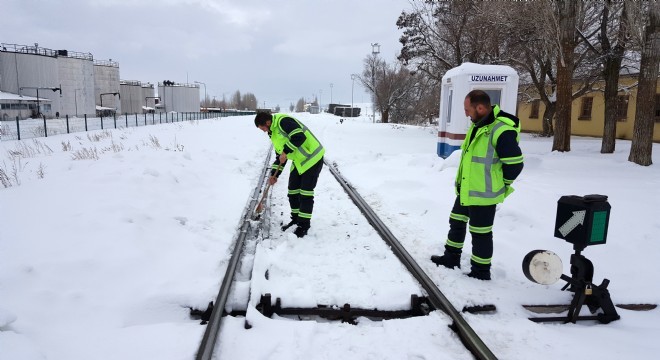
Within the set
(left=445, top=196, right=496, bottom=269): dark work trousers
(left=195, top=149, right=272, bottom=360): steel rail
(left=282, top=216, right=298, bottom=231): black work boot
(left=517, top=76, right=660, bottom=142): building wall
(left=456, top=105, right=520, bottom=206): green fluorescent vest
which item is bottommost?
(left=195, top=149, right=272, bottom=360): steel rail

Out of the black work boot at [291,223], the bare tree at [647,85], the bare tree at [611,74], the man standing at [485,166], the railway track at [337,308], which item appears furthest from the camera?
the bare tree at [611,74]

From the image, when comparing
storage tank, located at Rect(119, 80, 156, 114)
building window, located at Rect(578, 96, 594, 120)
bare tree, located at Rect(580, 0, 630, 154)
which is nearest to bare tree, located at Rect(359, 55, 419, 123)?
building window, located at Rect(578, 96, 594, 120)

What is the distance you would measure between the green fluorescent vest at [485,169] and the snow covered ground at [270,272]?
3.09 ft

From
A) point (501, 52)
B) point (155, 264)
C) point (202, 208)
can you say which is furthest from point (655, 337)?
point (501, 52)

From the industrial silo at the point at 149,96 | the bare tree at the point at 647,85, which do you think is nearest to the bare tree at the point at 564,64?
the bare tree at the point at 647,85

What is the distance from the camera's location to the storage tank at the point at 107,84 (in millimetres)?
78750

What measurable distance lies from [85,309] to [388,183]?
281 inches

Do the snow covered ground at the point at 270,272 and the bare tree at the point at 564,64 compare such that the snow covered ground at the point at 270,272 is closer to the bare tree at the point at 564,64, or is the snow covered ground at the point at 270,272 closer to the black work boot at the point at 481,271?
the black work boot at the point at 481,271

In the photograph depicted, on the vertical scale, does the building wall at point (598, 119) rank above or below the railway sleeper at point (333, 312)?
above

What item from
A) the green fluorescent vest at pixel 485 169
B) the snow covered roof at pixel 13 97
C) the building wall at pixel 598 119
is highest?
the snow covered roof at pixel 13 97

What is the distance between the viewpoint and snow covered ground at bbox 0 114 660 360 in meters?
3.34

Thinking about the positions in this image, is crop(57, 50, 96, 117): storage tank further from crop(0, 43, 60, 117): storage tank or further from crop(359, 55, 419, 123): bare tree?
crop(359, 55, 419, 123): bare tree

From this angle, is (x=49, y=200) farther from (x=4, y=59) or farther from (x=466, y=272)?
(x=4, y=59)

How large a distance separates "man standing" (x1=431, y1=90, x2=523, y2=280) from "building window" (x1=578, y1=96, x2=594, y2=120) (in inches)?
1052
